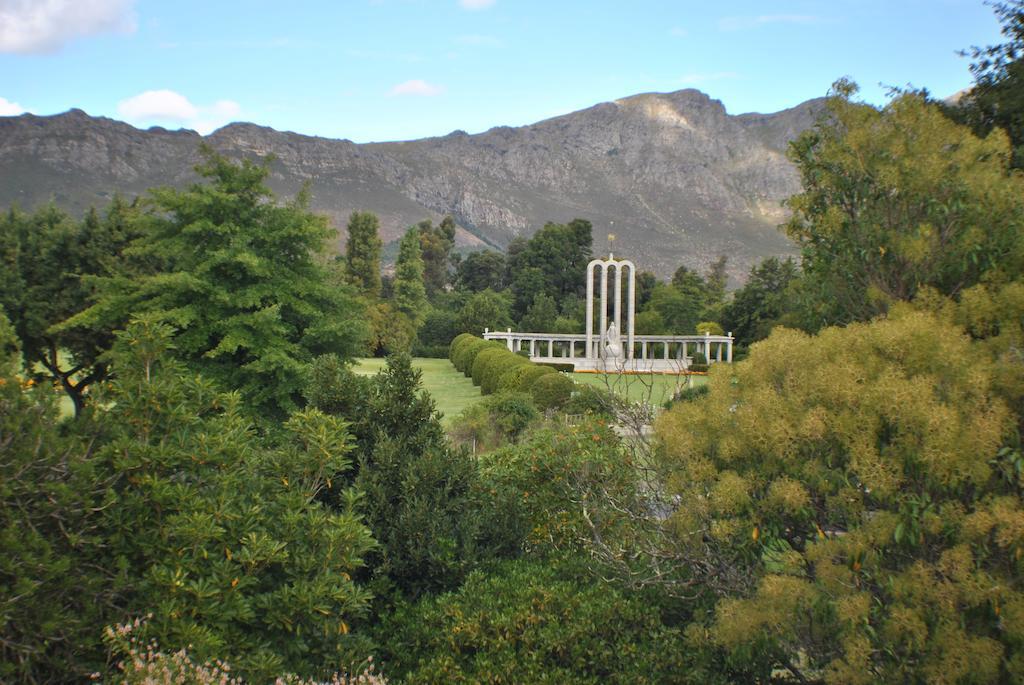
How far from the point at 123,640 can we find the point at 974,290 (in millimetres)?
6087

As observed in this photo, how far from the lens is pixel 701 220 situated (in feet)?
481

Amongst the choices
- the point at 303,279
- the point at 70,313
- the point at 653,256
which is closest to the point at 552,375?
the point at 303,279

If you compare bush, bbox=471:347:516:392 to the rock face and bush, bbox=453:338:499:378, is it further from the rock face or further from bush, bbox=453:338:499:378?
the rock face

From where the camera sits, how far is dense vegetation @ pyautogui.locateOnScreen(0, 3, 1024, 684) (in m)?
4.54

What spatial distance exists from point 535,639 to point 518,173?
17286 cm

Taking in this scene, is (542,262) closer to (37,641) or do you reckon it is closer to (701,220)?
(37,641)

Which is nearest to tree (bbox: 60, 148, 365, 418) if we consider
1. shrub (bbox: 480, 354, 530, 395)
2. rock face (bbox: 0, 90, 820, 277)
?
shrub (bbox: 480, 354, 530, 395)

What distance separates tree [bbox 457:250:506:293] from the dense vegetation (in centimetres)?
6377

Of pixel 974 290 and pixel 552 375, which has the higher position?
pixel 974 290

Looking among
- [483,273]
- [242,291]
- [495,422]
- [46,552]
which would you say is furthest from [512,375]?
[483,273]

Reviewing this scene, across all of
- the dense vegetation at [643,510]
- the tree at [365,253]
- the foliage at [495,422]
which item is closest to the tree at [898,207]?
the dense vegetation at [643,510]

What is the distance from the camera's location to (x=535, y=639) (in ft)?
19.2

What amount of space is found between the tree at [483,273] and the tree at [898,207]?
6363cm

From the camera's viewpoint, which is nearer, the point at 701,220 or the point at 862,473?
the point at 862,473
